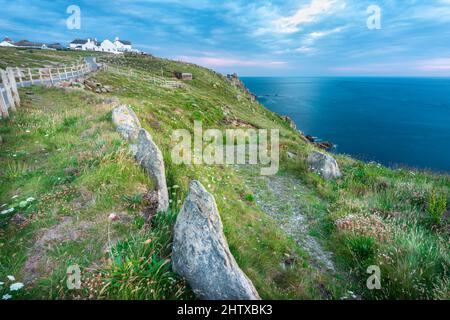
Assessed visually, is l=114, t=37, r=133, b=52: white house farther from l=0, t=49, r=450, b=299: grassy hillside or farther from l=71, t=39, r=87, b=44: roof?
l=0, t=49, r=450, b=299: grassy hillside

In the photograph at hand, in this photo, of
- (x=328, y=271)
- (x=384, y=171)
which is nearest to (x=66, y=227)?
(x=328, y=271)

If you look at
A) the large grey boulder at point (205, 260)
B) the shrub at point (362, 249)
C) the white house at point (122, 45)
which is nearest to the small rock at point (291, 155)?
the shrub at point (362, 249)

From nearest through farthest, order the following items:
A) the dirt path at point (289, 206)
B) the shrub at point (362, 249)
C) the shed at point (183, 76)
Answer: the shrub at point (362, 249) → the dirt path at point (289, 206) → the shed at point (183, 76)

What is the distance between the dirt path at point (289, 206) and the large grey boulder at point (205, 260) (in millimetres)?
4737

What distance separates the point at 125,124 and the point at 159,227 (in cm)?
895

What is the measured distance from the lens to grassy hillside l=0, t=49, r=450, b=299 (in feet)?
15.0

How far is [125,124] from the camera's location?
13023 mm

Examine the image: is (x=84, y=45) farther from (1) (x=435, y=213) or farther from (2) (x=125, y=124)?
(1) (x=435, y=213)

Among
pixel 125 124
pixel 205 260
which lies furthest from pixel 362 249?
pixel 125 124

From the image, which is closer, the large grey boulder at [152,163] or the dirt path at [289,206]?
the large grey boulder at [152,163]

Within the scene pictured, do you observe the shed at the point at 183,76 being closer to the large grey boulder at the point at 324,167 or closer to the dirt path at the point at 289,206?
the dirt path at the point at 289,206

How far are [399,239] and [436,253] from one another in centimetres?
95

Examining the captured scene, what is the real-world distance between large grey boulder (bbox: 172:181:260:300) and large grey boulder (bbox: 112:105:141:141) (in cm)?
758

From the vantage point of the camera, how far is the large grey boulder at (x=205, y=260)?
14.3 feet
